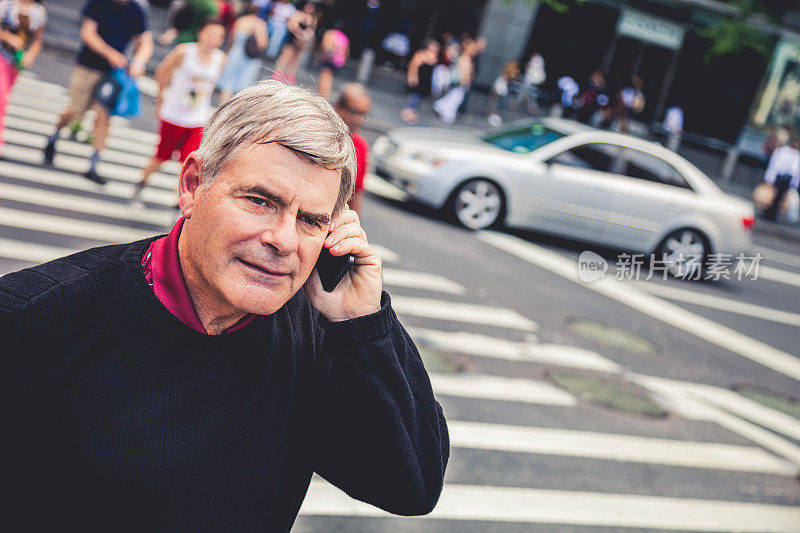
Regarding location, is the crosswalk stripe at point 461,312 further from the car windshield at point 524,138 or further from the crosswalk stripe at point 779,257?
the crosswalk stripe at point 779,257

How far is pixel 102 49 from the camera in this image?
8.26 m

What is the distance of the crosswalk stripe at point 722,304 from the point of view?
11.2 metres

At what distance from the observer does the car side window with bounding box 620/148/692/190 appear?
1201cm

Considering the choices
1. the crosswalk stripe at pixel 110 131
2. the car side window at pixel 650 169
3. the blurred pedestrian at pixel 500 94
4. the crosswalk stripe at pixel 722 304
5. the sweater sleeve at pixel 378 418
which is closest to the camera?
the sweater sleeve at pixel 378 418

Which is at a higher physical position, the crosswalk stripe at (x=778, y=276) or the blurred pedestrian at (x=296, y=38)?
the blurred pedestrian at (x=296, y=38)

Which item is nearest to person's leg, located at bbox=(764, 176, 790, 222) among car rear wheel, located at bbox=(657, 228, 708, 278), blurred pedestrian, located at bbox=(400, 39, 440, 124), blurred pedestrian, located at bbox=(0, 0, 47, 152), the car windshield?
car rear wheel, located at bbox=(657, 228, 708, 278)

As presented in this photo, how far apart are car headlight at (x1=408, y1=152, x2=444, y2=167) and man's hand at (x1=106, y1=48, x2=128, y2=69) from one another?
4.31m

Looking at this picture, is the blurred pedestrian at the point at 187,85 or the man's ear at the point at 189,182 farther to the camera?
the blurred pedestrian at the point at 187,85

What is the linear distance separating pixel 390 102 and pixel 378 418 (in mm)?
21818

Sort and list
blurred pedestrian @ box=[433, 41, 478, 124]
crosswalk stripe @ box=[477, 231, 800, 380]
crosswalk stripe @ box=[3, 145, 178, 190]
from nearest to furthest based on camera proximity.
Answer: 1. crosswalk stripe @ box=[3, 145, 178, 190]
2. crosswalk stripe @ box=[477, 231, 800, 380]
3. blurred pedestrian @ box=[433, 41, 478, 124]

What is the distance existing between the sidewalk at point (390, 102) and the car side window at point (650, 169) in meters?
6.08

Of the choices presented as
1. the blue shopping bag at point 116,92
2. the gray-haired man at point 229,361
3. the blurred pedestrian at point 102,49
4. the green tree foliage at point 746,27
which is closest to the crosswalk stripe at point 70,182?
the blurred pedestrian at point 102,49

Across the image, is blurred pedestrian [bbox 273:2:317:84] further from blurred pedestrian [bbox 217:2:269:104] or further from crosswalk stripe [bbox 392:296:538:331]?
crosswalk stripe [bbox 392:296:538:331]

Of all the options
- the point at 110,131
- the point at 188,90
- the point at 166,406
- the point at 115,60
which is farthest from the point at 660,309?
the point at 166,406
